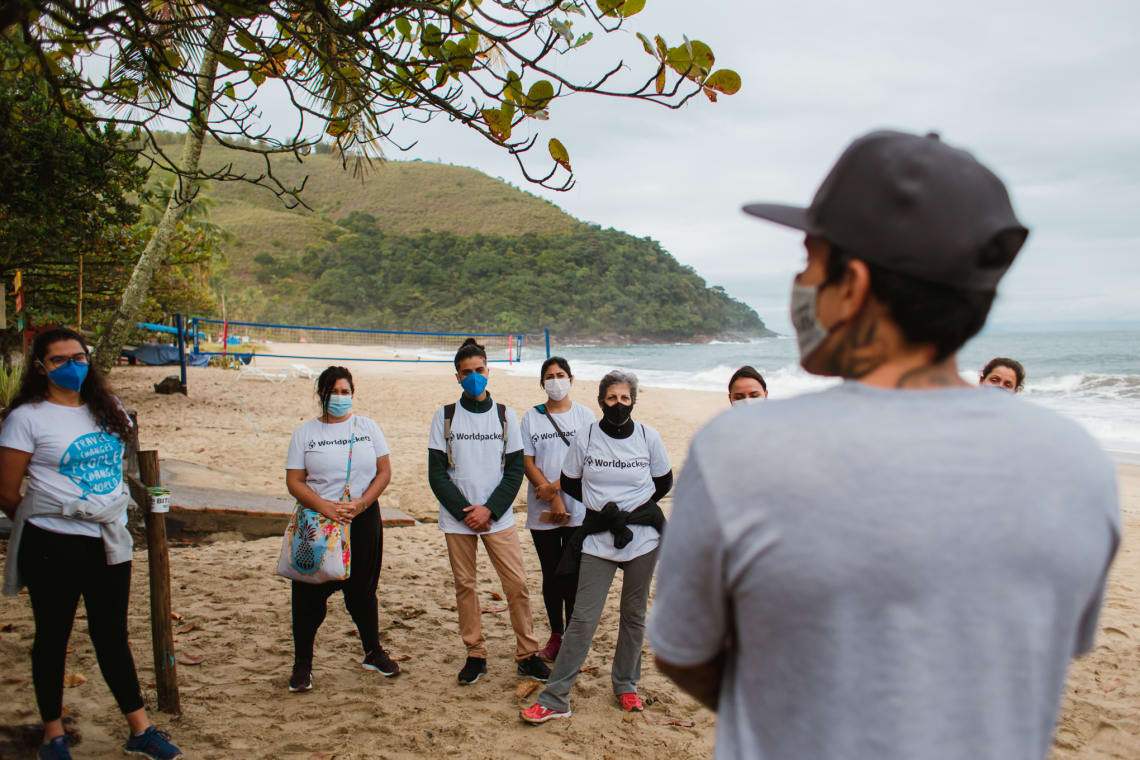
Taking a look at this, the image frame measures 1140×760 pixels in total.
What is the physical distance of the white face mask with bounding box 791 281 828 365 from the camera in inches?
41.2

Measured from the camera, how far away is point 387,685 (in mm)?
3770

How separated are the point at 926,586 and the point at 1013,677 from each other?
17cm

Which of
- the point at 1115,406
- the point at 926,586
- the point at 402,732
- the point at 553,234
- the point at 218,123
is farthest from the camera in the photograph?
the point at 553,234

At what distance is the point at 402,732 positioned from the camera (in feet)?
10.8

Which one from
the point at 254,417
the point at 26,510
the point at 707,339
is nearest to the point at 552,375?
the point at 26,510

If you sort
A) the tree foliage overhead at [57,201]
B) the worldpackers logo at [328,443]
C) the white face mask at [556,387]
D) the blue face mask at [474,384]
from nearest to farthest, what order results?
the worldpackers logo at [328,443]
the blue face mask at [474,384]
the white face mask at [556,387]
the tree foliage overhead at [57,201]

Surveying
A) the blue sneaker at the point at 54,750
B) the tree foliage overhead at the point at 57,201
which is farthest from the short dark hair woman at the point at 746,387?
the blue sneaker at the point at 54,750

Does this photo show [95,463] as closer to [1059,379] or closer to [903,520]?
[903,520]

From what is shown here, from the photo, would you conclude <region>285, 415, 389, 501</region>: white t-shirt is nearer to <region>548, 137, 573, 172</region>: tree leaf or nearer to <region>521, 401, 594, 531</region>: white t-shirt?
<region>521, 401, 594, 531</region>: white t-shirt

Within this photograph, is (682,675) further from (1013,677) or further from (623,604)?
(623,604)

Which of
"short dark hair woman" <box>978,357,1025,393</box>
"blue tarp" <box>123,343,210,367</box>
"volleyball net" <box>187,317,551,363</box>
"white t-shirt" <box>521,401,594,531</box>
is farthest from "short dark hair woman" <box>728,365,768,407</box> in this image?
"volleyball net" <box>187,317,551,363</box>

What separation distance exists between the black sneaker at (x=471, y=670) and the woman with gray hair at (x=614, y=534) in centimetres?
47

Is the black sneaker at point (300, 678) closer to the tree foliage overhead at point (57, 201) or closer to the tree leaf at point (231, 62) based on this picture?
the tree foliage overhead at point (57, 201)

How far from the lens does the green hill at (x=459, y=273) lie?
7194 centimetres
